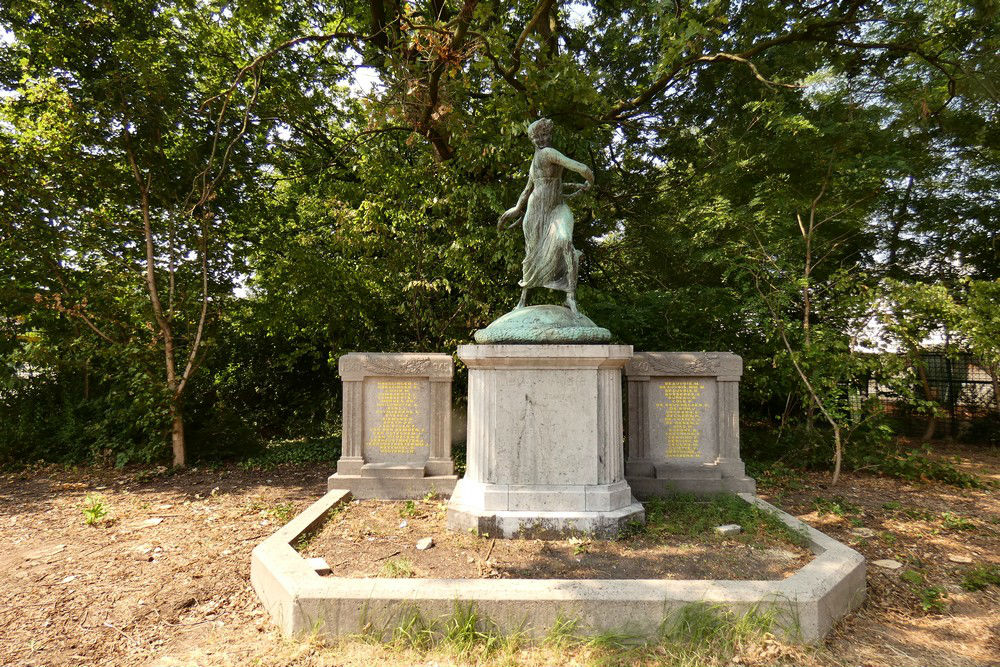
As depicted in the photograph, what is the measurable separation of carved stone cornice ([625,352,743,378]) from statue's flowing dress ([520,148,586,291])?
5.00ft

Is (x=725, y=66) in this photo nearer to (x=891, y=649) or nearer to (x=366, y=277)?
(x=366, y=277)

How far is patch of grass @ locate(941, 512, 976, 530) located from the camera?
4898 millimetres

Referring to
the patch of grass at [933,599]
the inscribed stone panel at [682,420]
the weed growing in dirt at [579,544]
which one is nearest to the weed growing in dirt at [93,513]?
the weed growing in dirt at [579,544]

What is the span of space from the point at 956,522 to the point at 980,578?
162cm

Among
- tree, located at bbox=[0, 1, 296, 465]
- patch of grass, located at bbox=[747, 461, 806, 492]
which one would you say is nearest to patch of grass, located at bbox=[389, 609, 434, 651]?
patch of grass, located at bbox=[747, 461, 806, 492]

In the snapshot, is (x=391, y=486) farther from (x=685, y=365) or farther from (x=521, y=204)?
(x=685, y=365)

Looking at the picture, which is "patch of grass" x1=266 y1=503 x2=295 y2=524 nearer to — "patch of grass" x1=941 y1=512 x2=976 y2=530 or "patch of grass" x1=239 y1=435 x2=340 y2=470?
"patch of grass" x1=239 y1=435 x2=340 y2=470

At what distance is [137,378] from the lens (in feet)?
24.0

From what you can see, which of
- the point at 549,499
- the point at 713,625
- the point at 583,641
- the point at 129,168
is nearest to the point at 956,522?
the point at 713,625

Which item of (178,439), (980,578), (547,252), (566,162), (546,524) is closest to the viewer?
(980,578)

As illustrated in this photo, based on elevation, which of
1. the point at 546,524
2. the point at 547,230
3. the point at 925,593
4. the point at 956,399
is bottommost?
the point at 925,593

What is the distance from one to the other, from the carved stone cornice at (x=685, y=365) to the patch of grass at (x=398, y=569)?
3.24 meters

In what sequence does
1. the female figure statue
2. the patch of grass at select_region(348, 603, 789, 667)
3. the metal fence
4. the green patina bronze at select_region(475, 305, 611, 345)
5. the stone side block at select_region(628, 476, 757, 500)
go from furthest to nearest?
the metal fence → the stone side block at select_region(628, 476, 757, 500) → the female figure statue → the green patina bronze at select_region(475, 305, 611, 345) → the patch of grass at select_region(348, 603, 789, 667)

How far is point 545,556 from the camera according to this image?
3.79m
